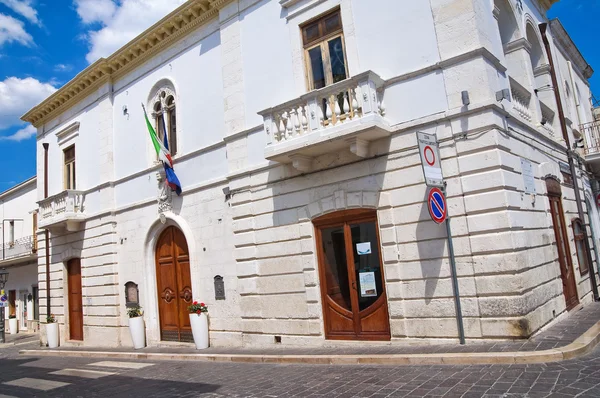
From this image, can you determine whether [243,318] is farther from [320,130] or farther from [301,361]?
[320,130]

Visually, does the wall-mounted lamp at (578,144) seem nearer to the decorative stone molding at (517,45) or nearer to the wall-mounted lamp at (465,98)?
the decorative stone molding at (517,45)

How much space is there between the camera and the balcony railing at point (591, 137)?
45.4 ft

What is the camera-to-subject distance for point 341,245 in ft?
30.4

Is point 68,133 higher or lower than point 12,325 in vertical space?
higher

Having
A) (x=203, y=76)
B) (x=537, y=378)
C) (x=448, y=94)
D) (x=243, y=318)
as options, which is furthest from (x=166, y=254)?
(x=537, y=378)

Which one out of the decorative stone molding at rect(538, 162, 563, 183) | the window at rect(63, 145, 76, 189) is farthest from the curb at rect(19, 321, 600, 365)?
the window at rect(63, 145, 76, 189)

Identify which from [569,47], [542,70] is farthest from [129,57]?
[569,47]

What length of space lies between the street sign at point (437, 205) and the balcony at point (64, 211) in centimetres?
1269

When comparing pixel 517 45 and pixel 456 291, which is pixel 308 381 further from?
pixel 517 45

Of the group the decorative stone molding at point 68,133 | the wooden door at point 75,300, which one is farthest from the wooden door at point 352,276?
the decorative stone molding at point 68,133

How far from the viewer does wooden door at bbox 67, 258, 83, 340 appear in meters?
16.2

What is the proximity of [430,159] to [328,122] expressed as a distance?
7.54ft

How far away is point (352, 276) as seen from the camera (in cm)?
904

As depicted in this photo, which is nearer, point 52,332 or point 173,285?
point 173,285
